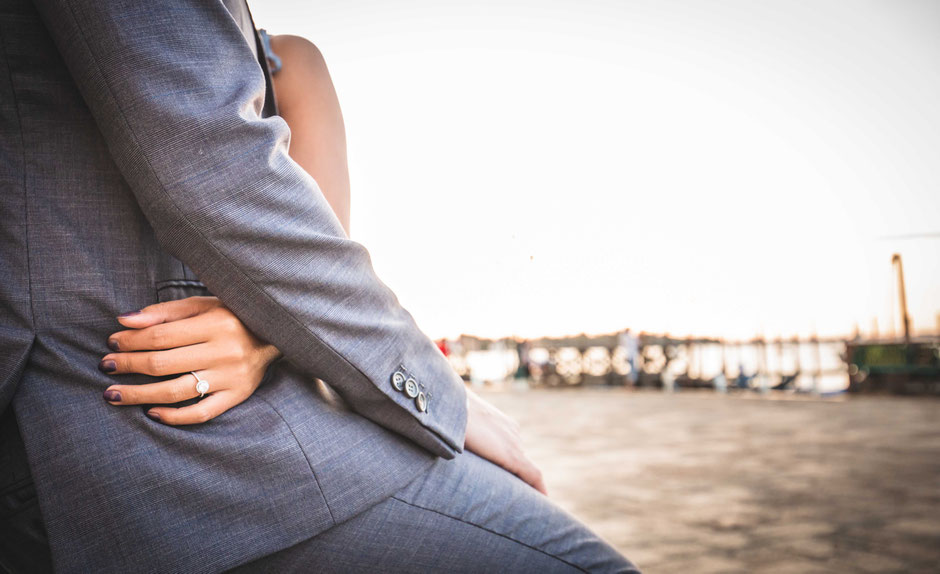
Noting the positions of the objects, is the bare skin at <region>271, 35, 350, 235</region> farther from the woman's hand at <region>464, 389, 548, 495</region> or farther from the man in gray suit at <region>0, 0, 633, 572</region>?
the woman's hand at <region>464, 389, 548, 495</region>

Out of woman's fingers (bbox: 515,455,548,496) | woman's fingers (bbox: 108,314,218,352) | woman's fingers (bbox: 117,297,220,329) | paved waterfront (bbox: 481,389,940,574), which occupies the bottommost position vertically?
paved waterfront (bbox: 481,389,940,574)

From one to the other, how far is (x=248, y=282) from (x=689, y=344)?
56.8ft

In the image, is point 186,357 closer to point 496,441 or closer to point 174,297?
point 174,297

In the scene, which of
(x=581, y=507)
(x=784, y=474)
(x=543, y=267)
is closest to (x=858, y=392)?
(x=784, y=474)

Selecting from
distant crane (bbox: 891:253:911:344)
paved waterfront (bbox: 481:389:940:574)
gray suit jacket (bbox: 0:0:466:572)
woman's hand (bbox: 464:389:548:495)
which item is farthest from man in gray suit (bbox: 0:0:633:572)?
distant crane (bbox: 891:253:911:344)

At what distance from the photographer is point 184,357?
24.7 inches

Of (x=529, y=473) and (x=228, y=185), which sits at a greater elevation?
(x=228, y=185)

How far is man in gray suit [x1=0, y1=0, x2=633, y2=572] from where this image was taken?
1.91 feet

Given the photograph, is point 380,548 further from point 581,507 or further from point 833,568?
point 581,507

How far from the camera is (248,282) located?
0.63 m

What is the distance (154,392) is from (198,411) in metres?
0.05

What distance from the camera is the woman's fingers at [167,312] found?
24.4 inches

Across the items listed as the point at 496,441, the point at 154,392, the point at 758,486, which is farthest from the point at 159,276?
Result: the point at 758,486

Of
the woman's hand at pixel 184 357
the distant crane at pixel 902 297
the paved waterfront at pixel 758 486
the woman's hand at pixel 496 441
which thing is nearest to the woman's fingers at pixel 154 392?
the woman's hand at pixel 184 357
